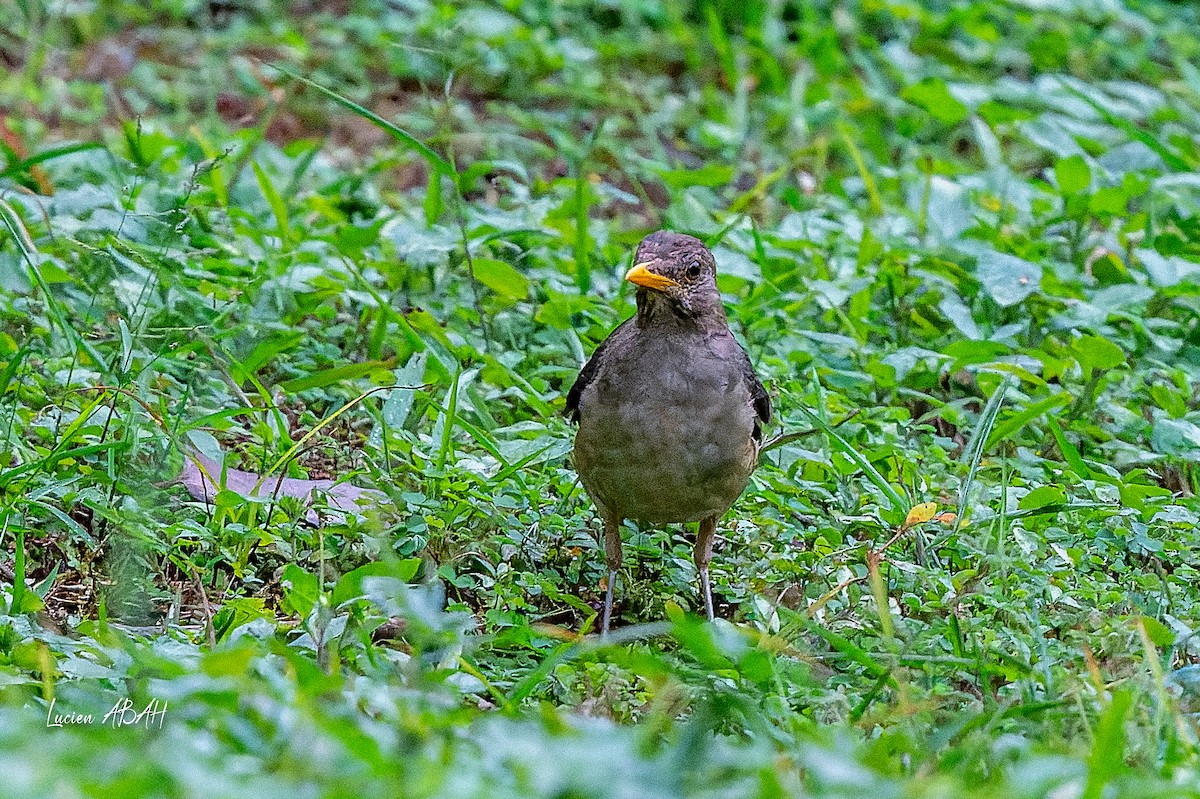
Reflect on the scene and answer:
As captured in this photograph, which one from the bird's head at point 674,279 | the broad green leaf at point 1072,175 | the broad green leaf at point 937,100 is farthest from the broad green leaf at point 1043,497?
the broad green leaf at point 937,100

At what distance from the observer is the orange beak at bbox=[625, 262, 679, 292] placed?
477 cm

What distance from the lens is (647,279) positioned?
4.79 m

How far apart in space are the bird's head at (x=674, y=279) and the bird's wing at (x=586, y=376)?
5.6 inches

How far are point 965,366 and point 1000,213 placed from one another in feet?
5.34

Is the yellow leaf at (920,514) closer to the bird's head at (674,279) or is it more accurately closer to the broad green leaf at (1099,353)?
the bird's head at (674,279)

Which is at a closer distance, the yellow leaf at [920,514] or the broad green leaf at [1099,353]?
the yellow leaf at [920,514]

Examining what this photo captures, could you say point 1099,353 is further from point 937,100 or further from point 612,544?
point 937,100

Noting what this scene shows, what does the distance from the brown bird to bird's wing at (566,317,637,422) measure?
0.03 ft

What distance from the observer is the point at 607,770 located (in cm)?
249

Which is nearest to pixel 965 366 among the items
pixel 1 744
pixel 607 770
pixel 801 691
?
pixel 801 691
